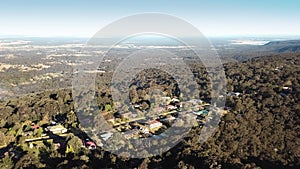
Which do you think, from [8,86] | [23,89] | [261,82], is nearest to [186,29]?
[261,82]

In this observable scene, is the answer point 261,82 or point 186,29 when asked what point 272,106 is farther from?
point 186,29

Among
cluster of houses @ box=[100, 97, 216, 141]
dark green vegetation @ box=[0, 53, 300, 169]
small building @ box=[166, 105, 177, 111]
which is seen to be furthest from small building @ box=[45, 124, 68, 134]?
small building @ box=[166, 105, 177, 111]

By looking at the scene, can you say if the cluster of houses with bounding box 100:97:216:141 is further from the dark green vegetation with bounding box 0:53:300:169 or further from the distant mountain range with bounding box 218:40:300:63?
the distant mountain range with bounding box 218:40:300:63

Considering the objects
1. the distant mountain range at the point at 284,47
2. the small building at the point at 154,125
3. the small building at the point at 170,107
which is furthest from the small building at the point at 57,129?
the distant mountain range at the point at 284,47

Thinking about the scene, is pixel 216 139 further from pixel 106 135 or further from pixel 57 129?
pixel 57 129

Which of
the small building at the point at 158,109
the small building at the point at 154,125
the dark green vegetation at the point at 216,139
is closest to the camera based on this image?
the dark green vegetation at the point at 216,139

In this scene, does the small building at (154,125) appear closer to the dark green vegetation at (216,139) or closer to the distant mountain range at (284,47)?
the dark green vegetation at (216,139)

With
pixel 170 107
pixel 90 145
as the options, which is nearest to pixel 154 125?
pixel 170 107

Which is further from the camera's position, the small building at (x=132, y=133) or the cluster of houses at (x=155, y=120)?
the cluster of houses at (x=155, y=120)
